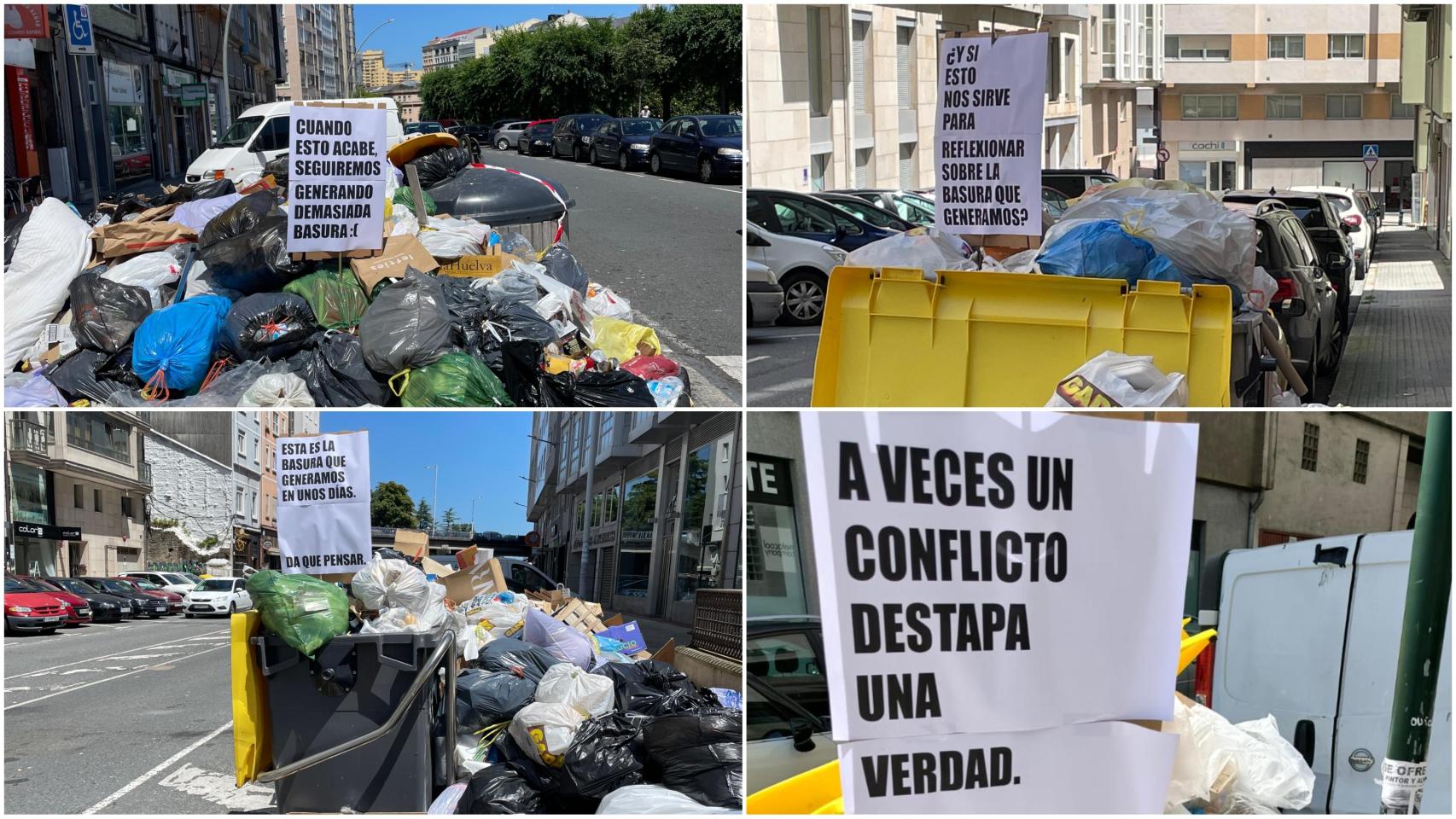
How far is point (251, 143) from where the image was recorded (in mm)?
17781

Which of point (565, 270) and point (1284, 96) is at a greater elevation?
point (1284, 96)

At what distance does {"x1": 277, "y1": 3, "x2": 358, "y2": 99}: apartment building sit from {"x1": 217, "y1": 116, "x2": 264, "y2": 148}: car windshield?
246ft

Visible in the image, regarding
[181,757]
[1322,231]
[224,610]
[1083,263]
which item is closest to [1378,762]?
[1083,263]

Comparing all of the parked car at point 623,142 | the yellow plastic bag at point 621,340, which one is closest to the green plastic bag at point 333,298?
the yellow plastic bag at point 621,340

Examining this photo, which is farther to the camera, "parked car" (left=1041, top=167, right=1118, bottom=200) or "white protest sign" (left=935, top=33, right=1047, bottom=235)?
"parked car" (left=1041, top=167, right=1118, bottom=200)

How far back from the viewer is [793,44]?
810 inches

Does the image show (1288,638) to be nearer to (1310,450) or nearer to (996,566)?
(996,566)

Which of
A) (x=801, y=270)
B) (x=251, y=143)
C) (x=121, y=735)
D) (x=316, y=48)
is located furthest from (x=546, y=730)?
(x=316, y=48)

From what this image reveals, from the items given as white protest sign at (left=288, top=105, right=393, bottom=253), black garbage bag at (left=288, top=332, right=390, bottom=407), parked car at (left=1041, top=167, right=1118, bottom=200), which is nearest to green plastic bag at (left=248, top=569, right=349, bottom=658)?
black garbage bag at (left=288, top=332, right=390, bottom=407)

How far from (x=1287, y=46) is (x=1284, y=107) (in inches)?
99.6

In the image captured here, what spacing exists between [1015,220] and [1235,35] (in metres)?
48.5

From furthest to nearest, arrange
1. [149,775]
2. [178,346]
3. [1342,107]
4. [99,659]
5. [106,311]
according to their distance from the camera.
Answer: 1. [1342,107]
2. [99,659]
3. [106,311]
4. [178,346]
5. [149,775]

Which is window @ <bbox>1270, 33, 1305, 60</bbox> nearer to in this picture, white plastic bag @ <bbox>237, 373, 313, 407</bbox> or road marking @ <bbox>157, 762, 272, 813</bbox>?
white plastic bag @ <bbox>237, 373, 313, 407</bbox>

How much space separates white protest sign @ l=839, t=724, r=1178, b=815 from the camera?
2201 mm
